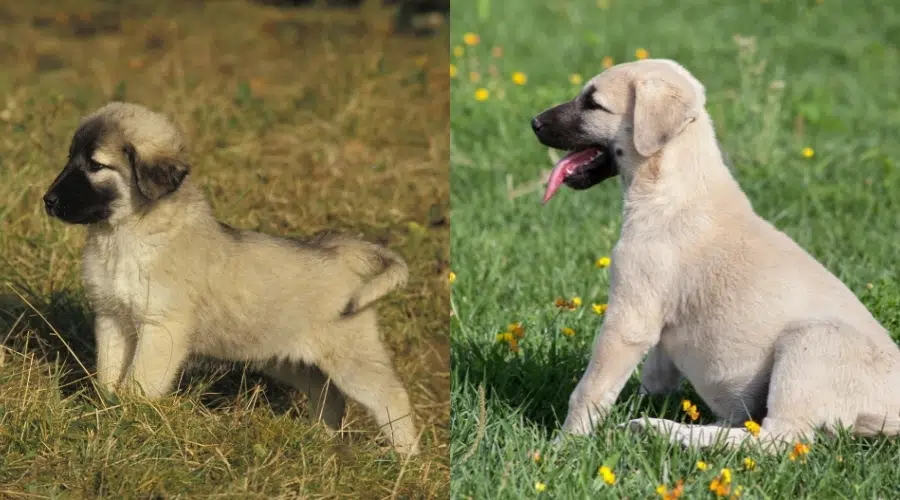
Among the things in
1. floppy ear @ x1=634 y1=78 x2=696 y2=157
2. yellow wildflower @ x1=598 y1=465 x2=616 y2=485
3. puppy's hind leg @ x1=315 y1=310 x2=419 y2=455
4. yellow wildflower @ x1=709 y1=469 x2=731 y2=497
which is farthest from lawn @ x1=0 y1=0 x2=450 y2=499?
floppy ear @ x1=634 y1=78 x2=696 y2=157

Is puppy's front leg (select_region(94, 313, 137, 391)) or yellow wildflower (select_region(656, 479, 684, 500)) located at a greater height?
puppy's front leg (select_region(94, 313, 137, 391))

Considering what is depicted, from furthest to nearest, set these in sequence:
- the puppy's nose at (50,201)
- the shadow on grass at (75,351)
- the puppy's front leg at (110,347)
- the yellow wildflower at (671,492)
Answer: the shadow on grass at (75,351)
the puppy's front leg at (110,347)
the puppy's nose at (50,201)
the yellow wildflower at (671,492)

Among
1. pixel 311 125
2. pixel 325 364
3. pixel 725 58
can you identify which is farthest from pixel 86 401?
pixel 725 58

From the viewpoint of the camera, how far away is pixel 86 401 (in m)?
4.45

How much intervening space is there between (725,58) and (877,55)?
1615 millimetres

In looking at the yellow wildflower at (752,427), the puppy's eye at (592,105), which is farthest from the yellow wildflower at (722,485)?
the puppy's eye at (592,105)

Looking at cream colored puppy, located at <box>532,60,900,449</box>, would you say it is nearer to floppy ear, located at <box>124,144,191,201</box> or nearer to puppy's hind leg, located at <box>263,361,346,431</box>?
puppy's hind leg, located at <box>263,361,346,431</box>

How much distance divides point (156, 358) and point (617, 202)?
12.8 ft

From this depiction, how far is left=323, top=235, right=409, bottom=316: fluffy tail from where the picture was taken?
181 inches

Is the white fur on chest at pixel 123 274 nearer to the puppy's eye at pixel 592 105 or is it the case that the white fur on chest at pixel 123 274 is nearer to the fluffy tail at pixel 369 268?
the fluffy tail at pixel 369 268

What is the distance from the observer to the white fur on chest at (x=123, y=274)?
14.0ft

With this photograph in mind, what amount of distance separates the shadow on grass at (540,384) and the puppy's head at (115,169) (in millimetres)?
1373


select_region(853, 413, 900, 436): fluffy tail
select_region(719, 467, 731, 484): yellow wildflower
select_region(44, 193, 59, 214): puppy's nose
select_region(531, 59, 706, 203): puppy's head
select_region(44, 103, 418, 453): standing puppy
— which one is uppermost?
select_region(531, 59, 706, 203): puppy's head

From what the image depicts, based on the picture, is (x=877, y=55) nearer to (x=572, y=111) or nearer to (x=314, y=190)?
(x=314, y=190)
